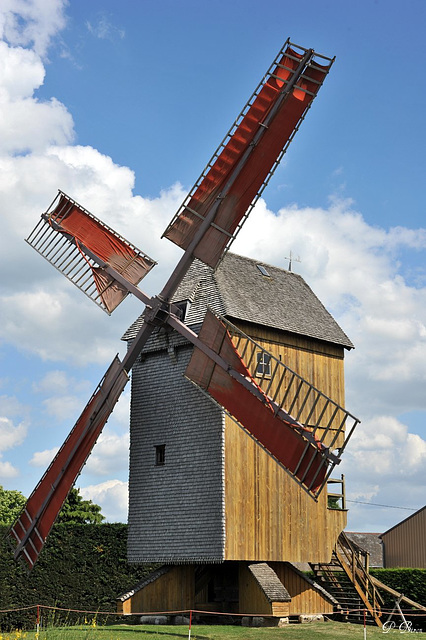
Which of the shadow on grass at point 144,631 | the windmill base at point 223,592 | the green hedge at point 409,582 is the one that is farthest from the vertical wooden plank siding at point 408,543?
the shadow on grass at point 144,631

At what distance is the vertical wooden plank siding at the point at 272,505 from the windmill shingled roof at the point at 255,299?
491mm

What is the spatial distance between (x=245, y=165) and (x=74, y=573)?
13.6 metres

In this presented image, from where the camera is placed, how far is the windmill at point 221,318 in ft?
59.5

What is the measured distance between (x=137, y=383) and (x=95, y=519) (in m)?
15.5

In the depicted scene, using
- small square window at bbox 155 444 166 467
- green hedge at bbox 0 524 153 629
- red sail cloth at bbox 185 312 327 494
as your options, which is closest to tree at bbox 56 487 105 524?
green hedge at bbox 0 524 153 629

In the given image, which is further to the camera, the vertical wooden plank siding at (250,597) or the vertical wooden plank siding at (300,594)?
the vertical wooden plank siding at (300,594)

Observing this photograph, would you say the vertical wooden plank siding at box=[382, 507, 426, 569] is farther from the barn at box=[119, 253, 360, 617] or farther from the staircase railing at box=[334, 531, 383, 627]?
the barn at box=[119, 253, 360, 617]

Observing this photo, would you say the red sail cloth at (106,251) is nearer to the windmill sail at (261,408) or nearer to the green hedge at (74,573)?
the windmill sail at (261,408)

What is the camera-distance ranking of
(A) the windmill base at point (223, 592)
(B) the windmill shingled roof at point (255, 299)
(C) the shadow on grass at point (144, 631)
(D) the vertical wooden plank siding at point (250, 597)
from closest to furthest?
(C) the shadow on grass at point (144, 631) → (D) the vertical wooden plank siding at point (250, 597) → (A) the windmill base at point (223, 592) → (B) the windmill shingled roof at point (255, 299)

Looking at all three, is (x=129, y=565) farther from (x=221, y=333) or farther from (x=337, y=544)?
(x=221, y=333)

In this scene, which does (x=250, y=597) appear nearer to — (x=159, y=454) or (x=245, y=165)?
(x=159, y=454)

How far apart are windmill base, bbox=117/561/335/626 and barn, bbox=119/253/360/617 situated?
1.2 inches

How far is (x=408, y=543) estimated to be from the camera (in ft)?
163

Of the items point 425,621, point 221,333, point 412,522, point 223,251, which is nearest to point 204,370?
point 221,333
